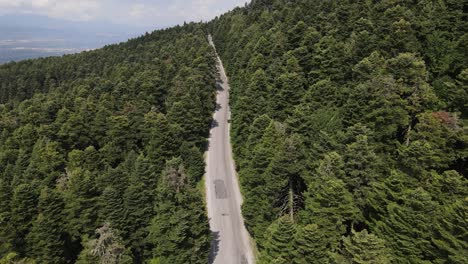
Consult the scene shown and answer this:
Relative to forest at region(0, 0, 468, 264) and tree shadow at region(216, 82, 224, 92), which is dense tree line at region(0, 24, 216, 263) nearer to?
forest at region(0, 0, 468, 264)

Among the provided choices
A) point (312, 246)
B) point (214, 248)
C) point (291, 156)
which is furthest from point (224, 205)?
point (312, 246)

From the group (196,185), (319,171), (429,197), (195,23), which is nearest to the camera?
(429,197)

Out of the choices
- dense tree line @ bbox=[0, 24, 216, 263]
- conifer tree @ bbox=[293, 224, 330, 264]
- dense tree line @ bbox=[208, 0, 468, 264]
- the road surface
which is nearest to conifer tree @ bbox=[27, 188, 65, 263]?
dense tree line @ bbox=[0, 24, 216, 263]

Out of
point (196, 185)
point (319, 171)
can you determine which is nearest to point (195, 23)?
point (196, 185)

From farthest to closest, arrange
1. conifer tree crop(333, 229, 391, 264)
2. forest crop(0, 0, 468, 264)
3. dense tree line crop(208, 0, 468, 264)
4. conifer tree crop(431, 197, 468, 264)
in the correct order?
forest crop(0, 0, 468, 264) < dense tree line crop(208, 0, 468, 264) < conifer tree crop(333, 229, 391, 264) < conifer tree crop(431, 197, 468, 264)

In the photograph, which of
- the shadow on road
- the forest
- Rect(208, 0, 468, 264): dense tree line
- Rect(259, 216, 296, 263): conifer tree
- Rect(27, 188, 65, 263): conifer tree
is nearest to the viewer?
Rect(208, 0, 468, 264): dense tree line

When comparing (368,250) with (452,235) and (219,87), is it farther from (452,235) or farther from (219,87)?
(219,87)

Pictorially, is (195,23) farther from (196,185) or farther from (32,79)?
(196,185)
